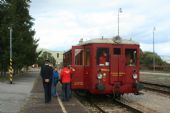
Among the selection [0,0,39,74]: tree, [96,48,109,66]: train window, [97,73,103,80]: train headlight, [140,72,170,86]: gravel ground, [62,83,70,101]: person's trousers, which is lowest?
[62,83,70,101]: person's trousers

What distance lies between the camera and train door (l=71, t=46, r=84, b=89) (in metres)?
20.9

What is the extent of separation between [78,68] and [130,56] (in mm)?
2464

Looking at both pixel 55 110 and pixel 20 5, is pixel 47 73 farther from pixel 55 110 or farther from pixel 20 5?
pixel 20 5

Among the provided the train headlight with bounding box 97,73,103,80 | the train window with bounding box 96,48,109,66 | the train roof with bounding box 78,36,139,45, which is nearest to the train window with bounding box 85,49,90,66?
the train roof with bounding box 78,36,139,45

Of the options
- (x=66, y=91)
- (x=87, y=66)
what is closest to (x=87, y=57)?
(x=87, y=66)

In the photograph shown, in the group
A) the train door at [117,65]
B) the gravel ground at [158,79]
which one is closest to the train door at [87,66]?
the train door at [117,65]

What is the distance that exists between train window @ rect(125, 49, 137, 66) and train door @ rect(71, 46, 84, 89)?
2124mm

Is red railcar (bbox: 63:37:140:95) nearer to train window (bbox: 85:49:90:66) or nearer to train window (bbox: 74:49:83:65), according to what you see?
train window (bbox: 85:49:90:66)

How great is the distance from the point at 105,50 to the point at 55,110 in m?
4.73

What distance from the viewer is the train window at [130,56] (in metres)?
20.2

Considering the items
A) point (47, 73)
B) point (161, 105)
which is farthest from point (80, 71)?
point (161, 105)

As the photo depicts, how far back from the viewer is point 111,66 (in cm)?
1978

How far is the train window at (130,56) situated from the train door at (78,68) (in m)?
2.12

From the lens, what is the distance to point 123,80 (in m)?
20.0
